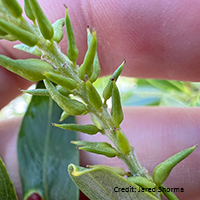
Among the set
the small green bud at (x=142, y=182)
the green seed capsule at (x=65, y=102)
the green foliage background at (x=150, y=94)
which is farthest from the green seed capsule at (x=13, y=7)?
the green foliage background at (x=150, y=94)

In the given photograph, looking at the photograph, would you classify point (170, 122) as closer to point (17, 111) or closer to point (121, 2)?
point (121, 2)

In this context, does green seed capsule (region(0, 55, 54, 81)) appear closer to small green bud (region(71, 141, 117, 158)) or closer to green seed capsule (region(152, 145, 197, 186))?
small green bud (region(71, 141, 117, 158))

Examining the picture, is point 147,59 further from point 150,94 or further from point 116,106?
point 116,106

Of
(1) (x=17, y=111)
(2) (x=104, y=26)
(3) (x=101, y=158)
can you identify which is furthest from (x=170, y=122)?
(1) (x=17, y=111)

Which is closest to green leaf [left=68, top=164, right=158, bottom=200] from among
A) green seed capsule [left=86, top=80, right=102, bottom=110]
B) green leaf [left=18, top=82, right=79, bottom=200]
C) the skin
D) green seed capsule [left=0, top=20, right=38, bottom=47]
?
green seed capsule [left=86, top=80, right=102, bottom=110]

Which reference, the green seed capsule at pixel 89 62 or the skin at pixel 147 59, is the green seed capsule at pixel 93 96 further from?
the skin at pixel 147 59

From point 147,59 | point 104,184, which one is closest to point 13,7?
point 104,184
